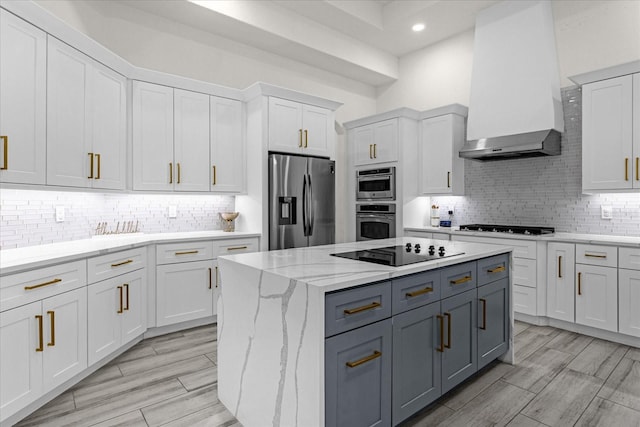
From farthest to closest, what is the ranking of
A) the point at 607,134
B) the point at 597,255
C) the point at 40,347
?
the point at 607,134, the point at 597,255, the point at 40,347

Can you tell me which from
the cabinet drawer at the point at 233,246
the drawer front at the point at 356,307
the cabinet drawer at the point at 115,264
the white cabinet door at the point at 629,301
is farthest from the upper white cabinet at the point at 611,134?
the cabinet drawer at the point at 115,264

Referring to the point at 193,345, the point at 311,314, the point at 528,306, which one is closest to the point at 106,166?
the point at 193,345

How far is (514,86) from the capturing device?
13.1 ft

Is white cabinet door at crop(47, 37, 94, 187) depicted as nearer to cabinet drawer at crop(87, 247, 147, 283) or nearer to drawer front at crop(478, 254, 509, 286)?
cabinet drawer at crop(87, 247, 147, 283)

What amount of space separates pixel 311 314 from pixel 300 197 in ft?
9.24

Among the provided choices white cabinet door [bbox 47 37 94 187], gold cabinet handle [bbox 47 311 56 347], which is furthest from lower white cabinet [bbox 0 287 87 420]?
white cabinet door [bbox 47 37 94 187]

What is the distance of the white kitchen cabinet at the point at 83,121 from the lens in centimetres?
256

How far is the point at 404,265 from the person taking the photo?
1885 mm

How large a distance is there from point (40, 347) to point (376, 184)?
13.4ft

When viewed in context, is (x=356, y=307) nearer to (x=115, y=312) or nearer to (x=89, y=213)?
(x=115, y=312)

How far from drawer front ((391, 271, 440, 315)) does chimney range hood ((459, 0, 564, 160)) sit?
2562 millimetres

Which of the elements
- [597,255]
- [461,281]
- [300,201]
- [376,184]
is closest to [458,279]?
[461,281]

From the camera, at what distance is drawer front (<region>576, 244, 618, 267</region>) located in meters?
3.19

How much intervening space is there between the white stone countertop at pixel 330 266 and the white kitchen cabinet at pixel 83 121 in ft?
5.19
